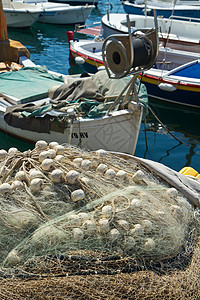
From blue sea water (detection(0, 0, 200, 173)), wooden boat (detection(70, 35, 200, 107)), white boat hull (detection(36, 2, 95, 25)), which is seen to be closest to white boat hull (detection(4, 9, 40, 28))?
white boat hull (detection(36, 2, 95, 25))

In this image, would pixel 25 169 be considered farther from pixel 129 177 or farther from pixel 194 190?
pixel 194 190

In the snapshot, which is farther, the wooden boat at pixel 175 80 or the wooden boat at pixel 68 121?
the wooden boat at pixel 175 80

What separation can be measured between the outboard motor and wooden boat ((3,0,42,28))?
55.4 feet

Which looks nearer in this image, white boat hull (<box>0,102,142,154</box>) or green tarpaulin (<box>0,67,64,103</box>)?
white boat hull (<box>0,102,142,154</box>)

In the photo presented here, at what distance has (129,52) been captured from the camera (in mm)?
5273

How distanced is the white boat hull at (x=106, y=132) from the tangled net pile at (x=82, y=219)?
11.3 ft

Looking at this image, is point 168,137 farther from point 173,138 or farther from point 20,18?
point 20,18

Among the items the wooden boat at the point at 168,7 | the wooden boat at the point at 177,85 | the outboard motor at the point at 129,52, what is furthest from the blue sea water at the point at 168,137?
the wooden boat at the point at 168,7

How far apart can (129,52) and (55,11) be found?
736 inches

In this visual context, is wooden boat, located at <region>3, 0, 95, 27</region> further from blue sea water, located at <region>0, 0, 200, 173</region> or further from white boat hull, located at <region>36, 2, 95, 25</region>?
blue sea water, located at <region>0, 0, 200, 173</region>

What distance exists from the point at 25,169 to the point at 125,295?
1.48m

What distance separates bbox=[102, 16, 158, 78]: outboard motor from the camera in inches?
207

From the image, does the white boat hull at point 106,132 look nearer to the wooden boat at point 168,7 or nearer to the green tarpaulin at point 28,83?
the green tarpaulin at point 28,83

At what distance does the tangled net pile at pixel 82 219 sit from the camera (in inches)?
106
